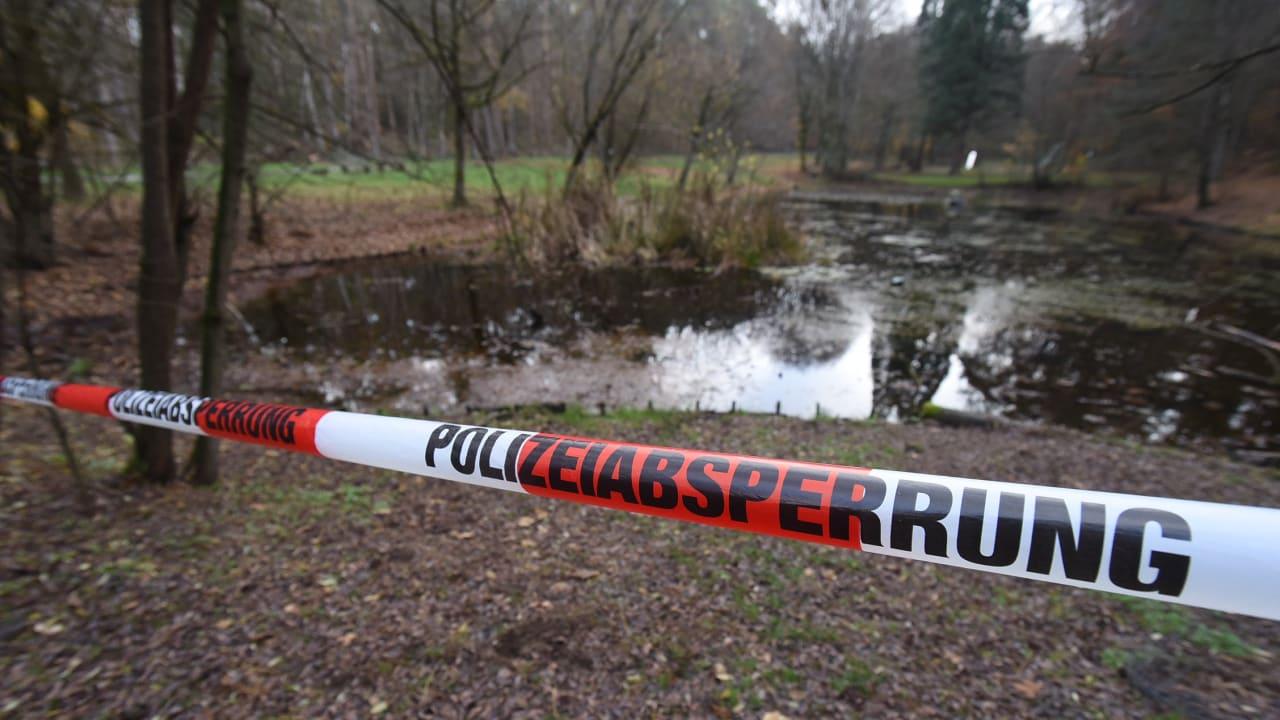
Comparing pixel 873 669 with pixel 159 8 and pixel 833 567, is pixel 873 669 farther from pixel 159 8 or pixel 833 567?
pixel 159 8

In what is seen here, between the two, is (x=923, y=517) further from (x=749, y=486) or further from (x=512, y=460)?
(x=512, y=460)

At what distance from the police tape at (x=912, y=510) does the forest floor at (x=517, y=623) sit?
1261 mm

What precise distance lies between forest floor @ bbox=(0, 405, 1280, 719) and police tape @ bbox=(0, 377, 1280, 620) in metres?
1.26

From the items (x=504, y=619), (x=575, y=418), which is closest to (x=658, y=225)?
(x=575, y=418)

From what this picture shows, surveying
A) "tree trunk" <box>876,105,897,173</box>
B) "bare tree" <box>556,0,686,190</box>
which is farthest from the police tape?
"tree trunk" <box>876,105,897,173</box>

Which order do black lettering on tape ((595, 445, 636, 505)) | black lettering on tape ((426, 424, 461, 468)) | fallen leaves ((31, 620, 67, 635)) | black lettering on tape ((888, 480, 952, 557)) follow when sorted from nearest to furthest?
1. black lettering on tape ((888, 480, 952, 557))
2. black lettering on tape ((595, 445, 636, 505))
3. black lettering on tape ((426, 424, 461, 468))
4. fallen leaves ((31, 620, 67, 635))

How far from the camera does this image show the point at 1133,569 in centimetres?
111

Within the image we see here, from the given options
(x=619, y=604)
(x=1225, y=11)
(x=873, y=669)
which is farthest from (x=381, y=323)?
(x=1225, y=11)

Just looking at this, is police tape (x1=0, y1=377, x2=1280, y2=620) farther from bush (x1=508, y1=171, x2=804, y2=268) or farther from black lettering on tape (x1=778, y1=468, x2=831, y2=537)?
bush (x1=508, y1=171, x2=804, y2=268)

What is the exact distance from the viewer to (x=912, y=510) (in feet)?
4.06

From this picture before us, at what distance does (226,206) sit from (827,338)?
784 centimetres

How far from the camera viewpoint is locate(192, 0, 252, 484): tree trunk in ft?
11.3

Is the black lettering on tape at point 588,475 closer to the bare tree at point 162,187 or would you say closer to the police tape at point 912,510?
the police tape at point 912,510

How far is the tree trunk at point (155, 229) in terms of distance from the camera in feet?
10.4
